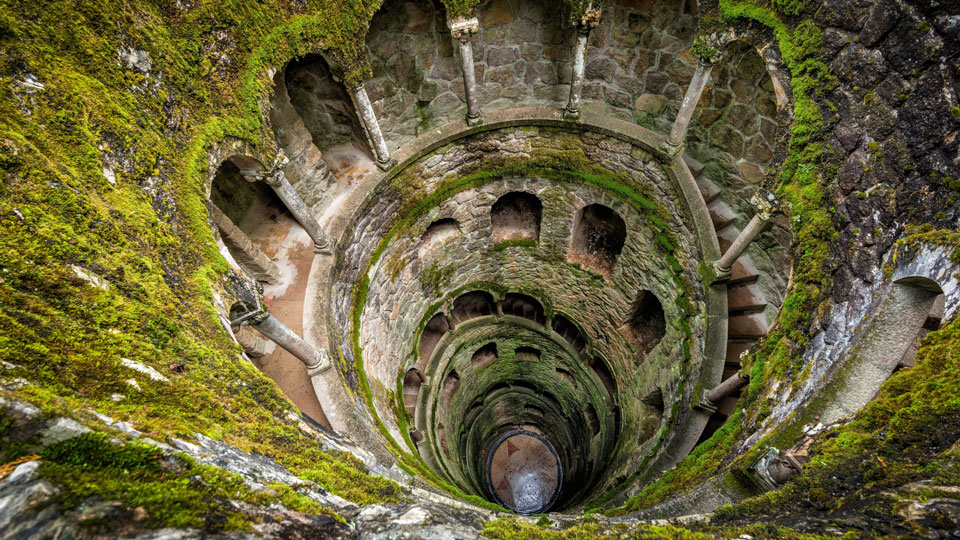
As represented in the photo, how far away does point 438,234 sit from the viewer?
1077cm

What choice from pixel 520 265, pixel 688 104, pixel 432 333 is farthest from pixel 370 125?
pixel 432 333

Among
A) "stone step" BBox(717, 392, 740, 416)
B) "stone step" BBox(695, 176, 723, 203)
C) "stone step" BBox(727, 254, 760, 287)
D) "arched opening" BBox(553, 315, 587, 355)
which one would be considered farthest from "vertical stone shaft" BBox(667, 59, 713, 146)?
"arched opening" BBox(553, 315, 587, 355)

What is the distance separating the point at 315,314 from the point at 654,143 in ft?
24.2

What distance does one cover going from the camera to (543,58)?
363 inches

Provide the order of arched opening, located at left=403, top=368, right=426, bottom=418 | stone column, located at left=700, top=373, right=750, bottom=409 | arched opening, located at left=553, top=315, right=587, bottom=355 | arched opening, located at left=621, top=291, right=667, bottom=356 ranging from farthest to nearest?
arched opening, located at left=553, top=315, right=587, bottom=355, arched opening, located at left=403, top=368, right=426, bottom=418, arched opening, located at left=621, top=291, right=667, bottom=356, stone column, located at left=700, top=373, right=750, bottom=409

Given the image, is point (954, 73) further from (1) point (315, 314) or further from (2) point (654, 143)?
(1) point (315, 314)

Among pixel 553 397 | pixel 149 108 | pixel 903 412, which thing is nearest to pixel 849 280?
pixel 903 412

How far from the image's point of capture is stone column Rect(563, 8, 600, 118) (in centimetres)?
741

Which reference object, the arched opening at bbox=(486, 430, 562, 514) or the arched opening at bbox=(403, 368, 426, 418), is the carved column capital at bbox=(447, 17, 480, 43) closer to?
the arched opening at bbox=(403, 368, 426, 418)

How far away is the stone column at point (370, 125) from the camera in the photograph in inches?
294

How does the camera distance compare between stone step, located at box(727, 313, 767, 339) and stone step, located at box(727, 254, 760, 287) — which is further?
stone step, located at box(727, 254, 760, 287)

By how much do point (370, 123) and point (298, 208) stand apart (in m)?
2.25

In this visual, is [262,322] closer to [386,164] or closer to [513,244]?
[386,164]

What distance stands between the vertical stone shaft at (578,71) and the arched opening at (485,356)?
8.55 metres
